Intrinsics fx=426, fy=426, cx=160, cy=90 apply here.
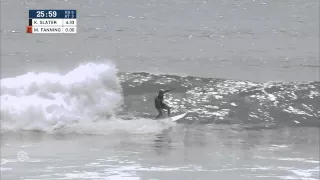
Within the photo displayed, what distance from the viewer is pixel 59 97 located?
4.93m

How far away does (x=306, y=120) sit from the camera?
12.0 ft

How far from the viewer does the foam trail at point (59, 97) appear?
4.45 meters

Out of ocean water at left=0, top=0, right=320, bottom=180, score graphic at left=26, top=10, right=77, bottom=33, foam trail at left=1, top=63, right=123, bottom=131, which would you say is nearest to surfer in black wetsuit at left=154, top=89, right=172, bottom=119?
ocean water at left=0, top=0, right=320, bottom=180

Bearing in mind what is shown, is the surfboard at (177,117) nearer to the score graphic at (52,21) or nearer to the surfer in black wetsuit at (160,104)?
the surfer in black wetsuit at (160,104)

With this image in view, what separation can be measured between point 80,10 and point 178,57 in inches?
56.1

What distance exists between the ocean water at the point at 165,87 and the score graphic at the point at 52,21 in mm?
83

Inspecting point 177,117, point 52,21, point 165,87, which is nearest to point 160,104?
point 177,117

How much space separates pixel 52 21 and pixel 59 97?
1.77 meters

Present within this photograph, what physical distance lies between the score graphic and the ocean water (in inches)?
3.3

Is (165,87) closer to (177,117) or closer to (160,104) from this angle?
(160,104)

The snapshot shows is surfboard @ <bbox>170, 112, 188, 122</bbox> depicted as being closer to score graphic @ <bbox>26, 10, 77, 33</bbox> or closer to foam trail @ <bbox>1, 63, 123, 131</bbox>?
foam trail @ <bbox>1, 63, 123, 131</bbox>

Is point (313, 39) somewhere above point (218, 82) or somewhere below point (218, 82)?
above

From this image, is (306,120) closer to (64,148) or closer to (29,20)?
(64,148)

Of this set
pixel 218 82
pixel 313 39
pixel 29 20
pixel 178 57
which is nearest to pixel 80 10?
pixel 29 20
